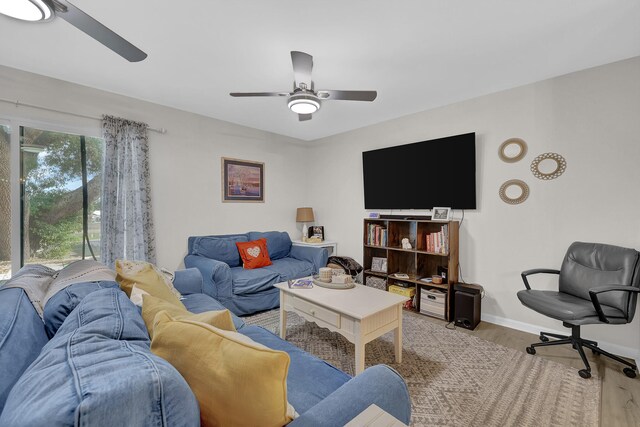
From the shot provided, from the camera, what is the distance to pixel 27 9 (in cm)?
154

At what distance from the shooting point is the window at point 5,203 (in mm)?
2555

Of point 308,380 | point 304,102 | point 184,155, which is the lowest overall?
point 308,380

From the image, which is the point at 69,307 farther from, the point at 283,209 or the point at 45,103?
the point at 283,209

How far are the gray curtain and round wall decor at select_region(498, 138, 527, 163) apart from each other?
3.97 metres

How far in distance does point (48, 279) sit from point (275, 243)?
105 inches

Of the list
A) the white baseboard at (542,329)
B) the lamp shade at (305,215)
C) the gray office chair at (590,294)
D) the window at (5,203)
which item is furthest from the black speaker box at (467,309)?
the window at (5,203)

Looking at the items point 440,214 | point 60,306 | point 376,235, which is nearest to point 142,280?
point 60,306

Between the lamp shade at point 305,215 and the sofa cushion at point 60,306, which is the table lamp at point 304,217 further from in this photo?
the sofa cushion at point 60,306

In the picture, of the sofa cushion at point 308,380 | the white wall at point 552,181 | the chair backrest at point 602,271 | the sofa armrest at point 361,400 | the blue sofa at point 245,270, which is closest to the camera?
the sofa armrest at point 361,400

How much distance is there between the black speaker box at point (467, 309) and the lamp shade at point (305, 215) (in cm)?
254

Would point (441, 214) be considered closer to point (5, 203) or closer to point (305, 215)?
point (305, 215)

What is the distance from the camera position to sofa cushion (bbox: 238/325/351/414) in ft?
3.85

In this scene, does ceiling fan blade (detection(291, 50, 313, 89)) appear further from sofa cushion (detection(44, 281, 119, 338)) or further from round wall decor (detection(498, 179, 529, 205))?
round wall decor (detection(498, 179, 529, 205))

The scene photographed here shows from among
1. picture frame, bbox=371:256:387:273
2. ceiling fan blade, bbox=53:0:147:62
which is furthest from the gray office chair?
ceiling fan blade, bbox=53:0:147:62
